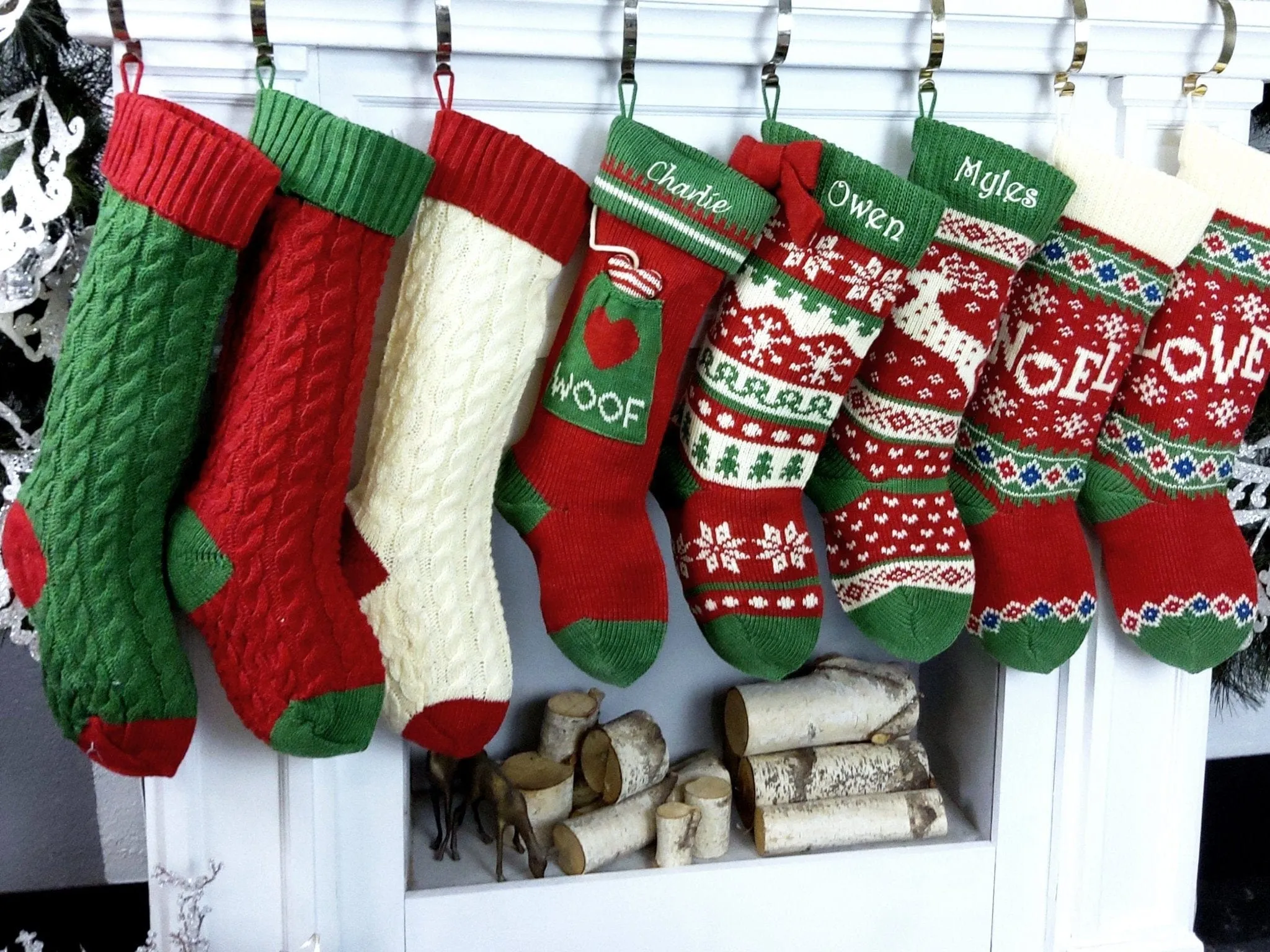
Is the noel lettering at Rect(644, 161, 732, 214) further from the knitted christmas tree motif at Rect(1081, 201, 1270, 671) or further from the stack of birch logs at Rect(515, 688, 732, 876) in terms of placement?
the stack of birch logs at Rect(515, 688, 732, 876)

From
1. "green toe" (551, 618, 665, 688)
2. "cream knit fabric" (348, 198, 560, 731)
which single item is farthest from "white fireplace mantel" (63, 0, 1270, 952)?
"green toe" (551, 618, 665, 688)

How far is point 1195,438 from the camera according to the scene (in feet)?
4.25

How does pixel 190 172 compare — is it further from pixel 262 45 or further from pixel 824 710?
pixel 824 710

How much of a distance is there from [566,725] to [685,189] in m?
0.71

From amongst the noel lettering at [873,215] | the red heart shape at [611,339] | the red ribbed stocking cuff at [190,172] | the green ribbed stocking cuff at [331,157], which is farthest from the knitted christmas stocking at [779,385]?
the red ribbed stocking cuff at [190,172]

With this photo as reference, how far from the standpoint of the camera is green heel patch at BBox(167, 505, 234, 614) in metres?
1.04

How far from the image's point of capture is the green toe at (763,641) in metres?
1.21

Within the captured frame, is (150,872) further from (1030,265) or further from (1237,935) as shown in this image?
(1237,935)

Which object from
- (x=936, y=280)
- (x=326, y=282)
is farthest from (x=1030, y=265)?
(x=326, y=282)

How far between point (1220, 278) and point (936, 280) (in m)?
0.33

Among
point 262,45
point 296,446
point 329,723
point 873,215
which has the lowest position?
point 329,723

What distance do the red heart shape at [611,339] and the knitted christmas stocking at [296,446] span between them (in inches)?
8.1

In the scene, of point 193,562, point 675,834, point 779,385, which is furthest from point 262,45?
point 675,834

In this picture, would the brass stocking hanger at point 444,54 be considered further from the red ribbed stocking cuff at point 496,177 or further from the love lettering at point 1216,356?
the love lettering at point 1216,356
